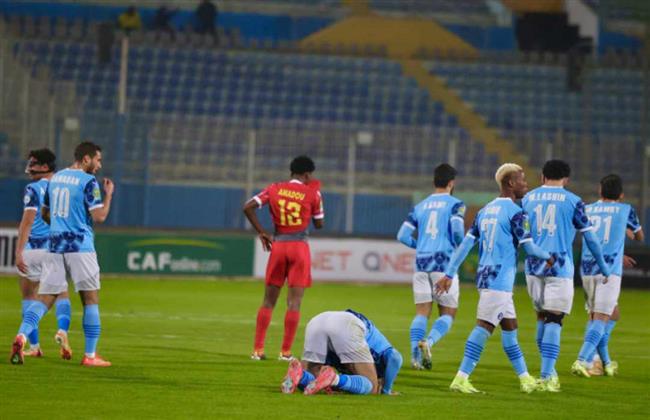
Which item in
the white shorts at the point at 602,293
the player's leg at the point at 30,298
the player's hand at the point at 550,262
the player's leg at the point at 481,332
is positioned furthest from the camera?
the white shorts at the point at 602,293

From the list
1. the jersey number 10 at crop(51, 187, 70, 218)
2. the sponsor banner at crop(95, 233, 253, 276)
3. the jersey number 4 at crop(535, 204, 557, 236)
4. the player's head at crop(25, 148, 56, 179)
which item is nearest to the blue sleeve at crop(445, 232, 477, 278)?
the jersey number 4 at crop(535, 204, 557, 236)

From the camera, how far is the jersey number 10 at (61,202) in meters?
13.8

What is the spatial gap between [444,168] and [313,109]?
85.5ft

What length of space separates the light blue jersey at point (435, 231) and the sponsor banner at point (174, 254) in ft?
55.3

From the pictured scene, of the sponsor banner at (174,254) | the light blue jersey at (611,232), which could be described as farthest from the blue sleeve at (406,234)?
the sponsor banner at (174,254)

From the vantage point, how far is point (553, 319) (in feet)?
43.0

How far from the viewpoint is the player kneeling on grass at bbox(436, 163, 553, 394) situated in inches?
489

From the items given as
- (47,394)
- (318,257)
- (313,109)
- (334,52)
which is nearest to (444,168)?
(47,394)

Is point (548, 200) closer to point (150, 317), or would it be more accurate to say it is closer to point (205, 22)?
point (150, 317)

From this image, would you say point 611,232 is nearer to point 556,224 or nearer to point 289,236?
point 556,224

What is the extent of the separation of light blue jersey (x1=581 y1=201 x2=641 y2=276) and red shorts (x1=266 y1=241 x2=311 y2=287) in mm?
3078

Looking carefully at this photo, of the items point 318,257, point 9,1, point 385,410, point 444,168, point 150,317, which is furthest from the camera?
point 9,1

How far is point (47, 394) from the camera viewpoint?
442 inches

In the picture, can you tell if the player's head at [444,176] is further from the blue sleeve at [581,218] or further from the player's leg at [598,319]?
the blue sleeve at [581,218]
